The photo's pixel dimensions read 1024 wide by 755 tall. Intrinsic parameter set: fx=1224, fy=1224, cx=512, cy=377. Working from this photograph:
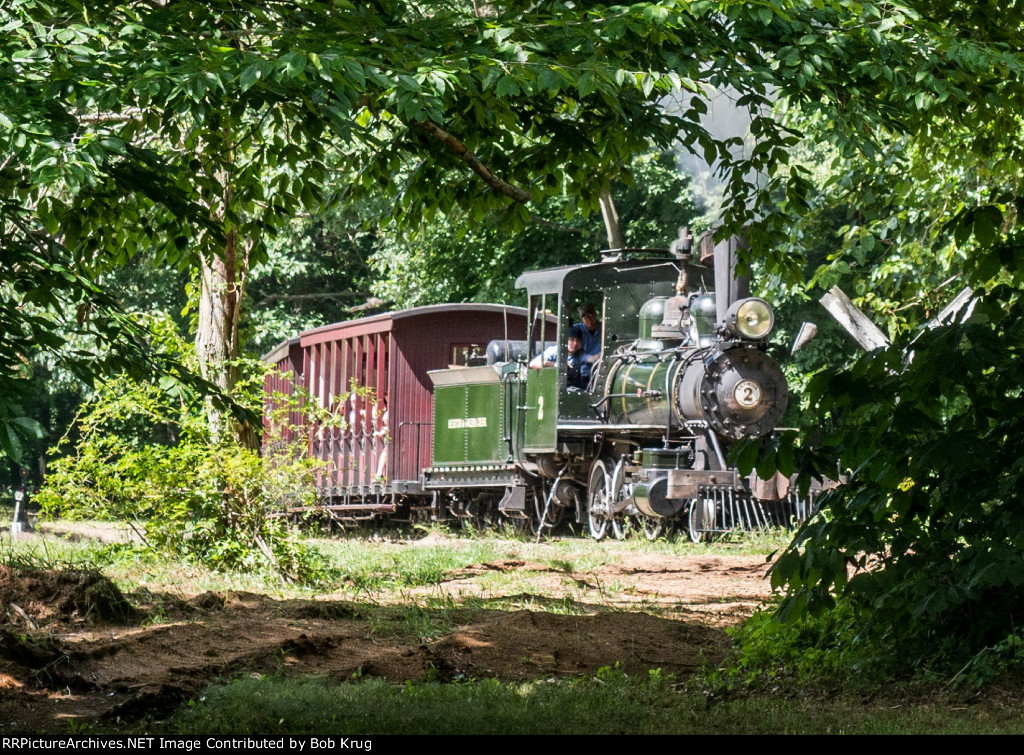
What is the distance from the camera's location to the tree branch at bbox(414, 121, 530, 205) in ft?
21.3

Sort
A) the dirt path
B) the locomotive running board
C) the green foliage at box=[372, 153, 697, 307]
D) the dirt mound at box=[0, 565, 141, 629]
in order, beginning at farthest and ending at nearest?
the green foliage at box=[372, 153, 697, 307]
the locomotive running board
the dirt mound at box=[0, 565, 141, 629]
the dirt path

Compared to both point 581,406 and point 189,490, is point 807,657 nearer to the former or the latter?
point 189,490

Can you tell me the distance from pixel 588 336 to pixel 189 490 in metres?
7.84

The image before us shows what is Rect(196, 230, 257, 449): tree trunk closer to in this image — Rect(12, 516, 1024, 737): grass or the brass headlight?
Rect(12, 516, 1024, 737): grass

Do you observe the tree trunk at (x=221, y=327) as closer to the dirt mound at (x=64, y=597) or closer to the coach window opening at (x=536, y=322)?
the dirt mound at (x=64, y=597)

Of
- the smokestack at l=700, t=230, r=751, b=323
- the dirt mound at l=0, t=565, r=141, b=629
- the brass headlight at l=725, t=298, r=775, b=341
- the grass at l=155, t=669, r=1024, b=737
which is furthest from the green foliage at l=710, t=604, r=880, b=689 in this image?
the smokestack at l=700, t=230, r=751, b=323

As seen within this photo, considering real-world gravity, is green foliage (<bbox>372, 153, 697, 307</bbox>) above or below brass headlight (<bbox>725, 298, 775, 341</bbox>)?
above

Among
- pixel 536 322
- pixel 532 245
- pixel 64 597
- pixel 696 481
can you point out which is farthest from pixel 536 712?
pixel 532 245

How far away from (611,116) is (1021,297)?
8.02 feet

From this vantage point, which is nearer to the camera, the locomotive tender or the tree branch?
the tree branch

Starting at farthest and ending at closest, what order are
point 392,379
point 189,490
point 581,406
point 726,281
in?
1. point 392,379
2. point 581,406
3. point 726,281
4. point 189,490

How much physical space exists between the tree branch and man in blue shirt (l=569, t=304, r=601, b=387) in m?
9.16

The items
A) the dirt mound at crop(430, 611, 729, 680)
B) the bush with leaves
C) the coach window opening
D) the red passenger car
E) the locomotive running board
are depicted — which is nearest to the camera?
the dirt mound at crop(430, 611, 729, 680)

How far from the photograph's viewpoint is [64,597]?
751 cm
